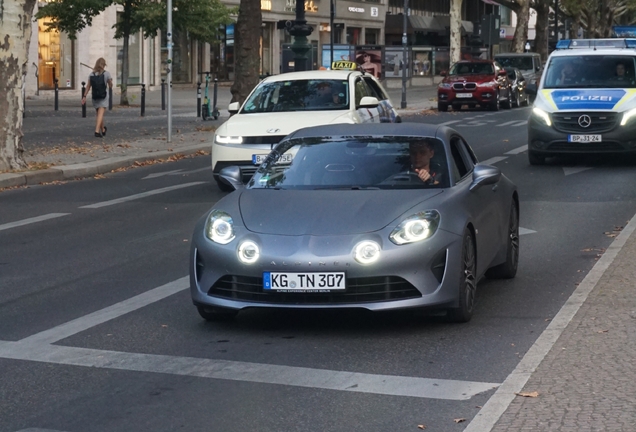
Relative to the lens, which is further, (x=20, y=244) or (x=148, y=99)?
(x=148, y=99)

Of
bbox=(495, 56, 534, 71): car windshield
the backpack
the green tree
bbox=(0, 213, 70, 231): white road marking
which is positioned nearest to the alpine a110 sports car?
bbox=(0, 213, 70, 231): white road marking

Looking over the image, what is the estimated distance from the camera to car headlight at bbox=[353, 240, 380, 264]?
7793 mm

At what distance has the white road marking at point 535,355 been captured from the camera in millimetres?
5789

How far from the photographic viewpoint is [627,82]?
68.9 ft

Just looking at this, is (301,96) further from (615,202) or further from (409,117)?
(409,117)

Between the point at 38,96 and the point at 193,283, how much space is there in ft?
142

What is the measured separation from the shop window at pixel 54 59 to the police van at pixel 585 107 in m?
33.6

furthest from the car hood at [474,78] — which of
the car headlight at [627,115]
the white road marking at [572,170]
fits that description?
the car headlight at [627,115]

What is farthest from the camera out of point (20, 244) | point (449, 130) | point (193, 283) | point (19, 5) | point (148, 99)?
point (148, 99)

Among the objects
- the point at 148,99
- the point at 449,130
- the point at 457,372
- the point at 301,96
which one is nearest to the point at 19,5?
the point at 301,96

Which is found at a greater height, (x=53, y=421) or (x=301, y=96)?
(x=301, y=96)

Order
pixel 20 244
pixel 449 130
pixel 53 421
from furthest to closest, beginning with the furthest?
1. pixel 20 244
2. pixel 449 130
3. pixel 53 421

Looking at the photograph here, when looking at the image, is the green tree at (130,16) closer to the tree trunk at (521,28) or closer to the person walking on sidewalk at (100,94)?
the person walking on sidewalk at (100,94)

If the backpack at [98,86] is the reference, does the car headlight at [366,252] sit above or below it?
below
